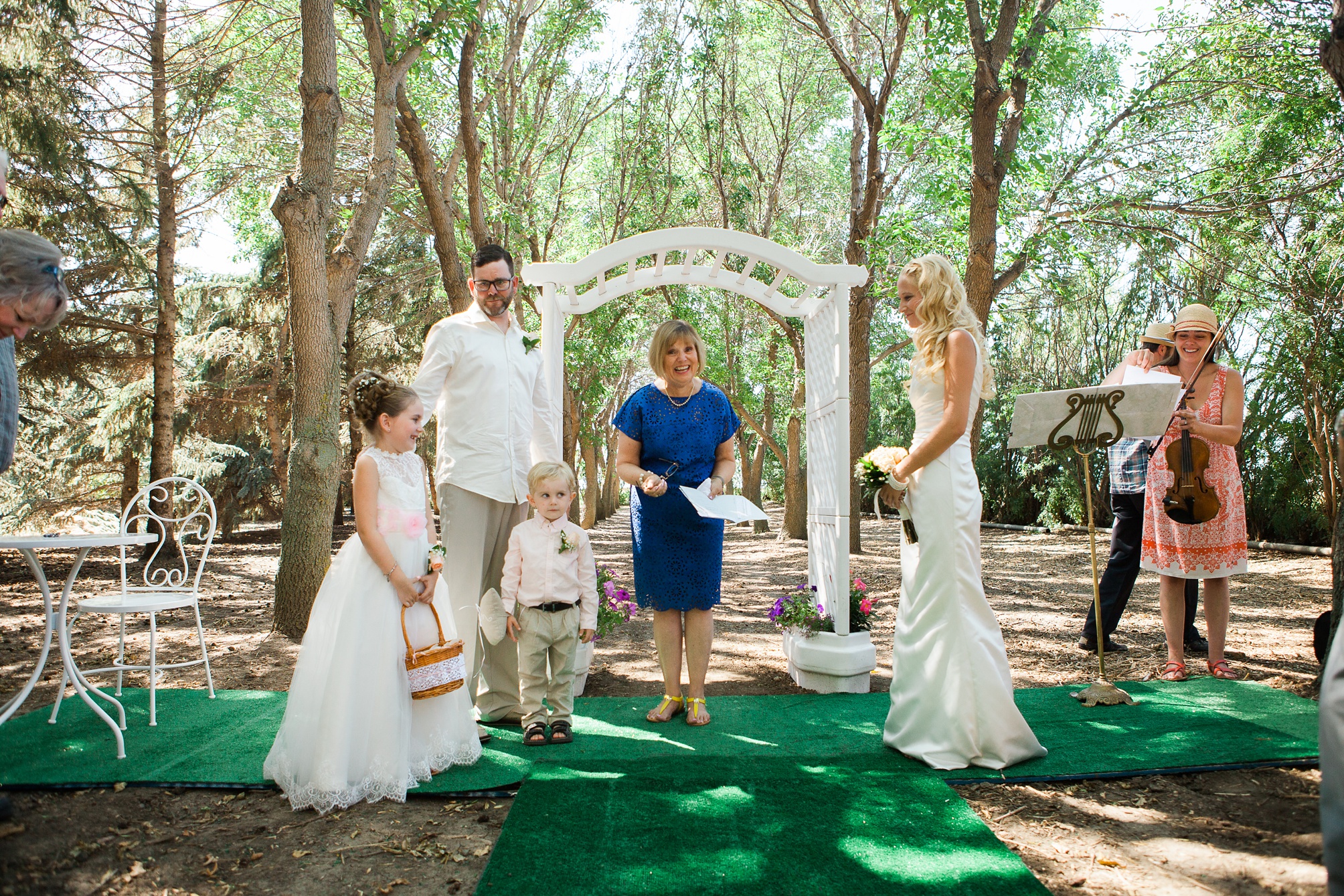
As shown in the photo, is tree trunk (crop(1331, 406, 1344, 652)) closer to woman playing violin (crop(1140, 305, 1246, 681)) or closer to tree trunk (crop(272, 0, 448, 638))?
woman playing violin (crop(1140, 305, 1246, 681))

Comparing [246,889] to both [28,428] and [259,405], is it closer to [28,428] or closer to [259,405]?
[28,428]

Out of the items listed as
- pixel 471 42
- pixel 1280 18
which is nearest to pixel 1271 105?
pixel 1280 18

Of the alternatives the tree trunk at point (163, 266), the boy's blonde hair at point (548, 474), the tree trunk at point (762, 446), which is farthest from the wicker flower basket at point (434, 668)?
the tree trunk at point (762, 446)

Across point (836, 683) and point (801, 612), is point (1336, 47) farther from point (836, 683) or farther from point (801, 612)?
point (836, 683)

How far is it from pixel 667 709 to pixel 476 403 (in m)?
1.95

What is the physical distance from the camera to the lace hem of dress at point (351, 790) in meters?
3.12

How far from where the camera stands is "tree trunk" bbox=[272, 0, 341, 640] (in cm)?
617

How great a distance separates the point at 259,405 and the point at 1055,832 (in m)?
17.6

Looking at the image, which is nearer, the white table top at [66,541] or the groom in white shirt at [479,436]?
the white table top at [66,541]

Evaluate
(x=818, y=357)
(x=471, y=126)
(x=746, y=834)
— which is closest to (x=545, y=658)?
(x=746, y=834)

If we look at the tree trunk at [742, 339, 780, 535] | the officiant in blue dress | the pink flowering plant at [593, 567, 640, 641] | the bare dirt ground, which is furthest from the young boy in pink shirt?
the tree trunk at [742, 339, 780, 535]

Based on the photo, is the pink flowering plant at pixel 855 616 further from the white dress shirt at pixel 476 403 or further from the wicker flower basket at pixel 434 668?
the wicker flower basket at pixel 434 668

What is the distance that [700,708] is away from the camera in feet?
14.2

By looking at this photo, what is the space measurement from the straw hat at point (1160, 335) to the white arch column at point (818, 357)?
5.97 ft
